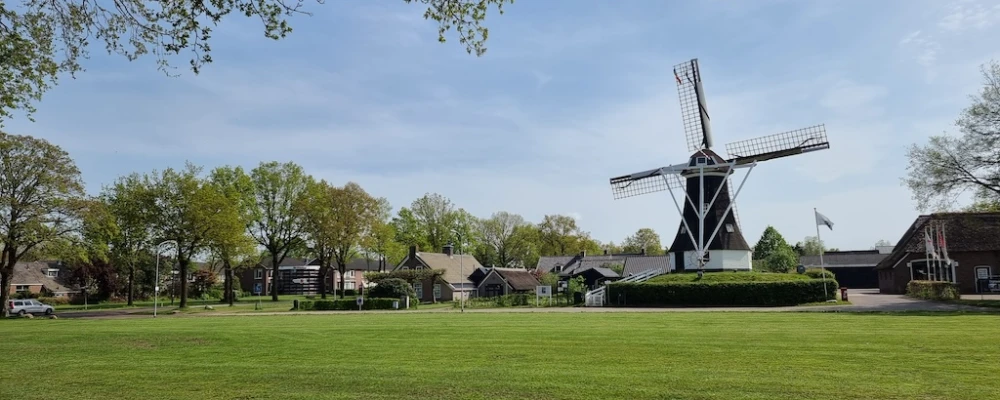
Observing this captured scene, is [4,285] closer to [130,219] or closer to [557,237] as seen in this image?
[130,219]

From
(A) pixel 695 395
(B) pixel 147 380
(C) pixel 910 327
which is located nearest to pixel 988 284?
(C) pixel 910 327

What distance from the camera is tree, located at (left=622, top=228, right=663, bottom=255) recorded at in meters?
115

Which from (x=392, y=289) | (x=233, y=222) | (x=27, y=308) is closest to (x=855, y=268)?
(x=392, y=289)

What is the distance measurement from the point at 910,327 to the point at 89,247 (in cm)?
5014

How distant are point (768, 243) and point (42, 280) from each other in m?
92.8

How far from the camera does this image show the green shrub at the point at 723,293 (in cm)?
3784

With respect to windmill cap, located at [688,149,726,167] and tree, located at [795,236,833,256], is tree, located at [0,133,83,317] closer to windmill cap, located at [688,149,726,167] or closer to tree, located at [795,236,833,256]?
windmill cap, located at [688,149,726,167]

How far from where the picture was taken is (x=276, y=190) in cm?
6562

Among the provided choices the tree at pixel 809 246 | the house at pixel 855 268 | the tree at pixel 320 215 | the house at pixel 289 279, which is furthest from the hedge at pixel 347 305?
the tree at pixel 809 246

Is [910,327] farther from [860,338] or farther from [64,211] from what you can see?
[64,211]

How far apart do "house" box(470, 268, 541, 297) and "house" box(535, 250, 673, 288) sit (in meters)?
4.87

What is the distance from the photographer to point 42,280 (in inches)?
3098

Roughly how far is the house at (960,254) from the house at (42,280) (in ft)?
267

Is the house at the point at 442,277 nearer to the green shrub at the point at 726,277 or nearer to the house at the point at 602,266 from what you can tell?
the house at the point at 602,266
